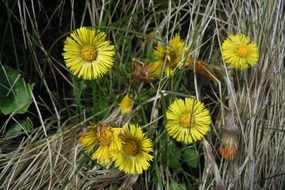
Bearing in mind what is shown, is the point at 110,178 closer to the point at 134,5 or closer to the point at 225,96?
the point at 225,96

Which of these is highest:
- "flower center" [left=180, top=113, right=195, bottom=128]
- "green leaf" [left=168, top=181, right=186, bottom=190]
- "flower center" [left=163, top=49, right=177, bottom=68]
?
"flower center" [left=163, top=49, right=177, bottom=68]

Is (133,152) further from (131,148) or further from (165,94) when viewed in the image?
(165,94)

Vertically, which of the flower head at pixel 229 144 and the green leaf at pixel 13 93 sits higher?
the green leaf at pixel 13 93

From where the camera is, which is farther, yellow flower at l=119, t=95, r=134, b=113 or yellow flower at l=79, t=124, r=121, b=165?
yellow flower at l=119, t=95, r=134, b=113

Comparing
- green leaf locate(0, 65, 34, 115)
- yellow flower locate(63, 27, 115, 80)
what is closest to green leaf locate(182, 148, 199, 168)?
yellow flower locate(63, 27, 115, 80)

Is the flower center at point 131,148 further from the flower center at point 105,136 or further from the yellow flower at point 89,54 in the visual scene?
the yellow flower at point 89,54

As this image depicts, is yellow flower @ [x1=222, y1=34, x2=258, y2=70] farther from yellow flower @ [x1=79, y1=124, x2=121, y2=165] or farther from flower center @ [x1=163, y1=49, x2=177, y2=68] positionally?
yellow flower @ [x1=79, y1=124, x2=121, y2=165]

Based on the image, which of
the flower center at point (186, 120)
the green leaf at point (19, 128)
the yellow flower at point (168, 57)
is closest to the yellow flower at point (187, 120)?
the flower center at point (186, 120)
